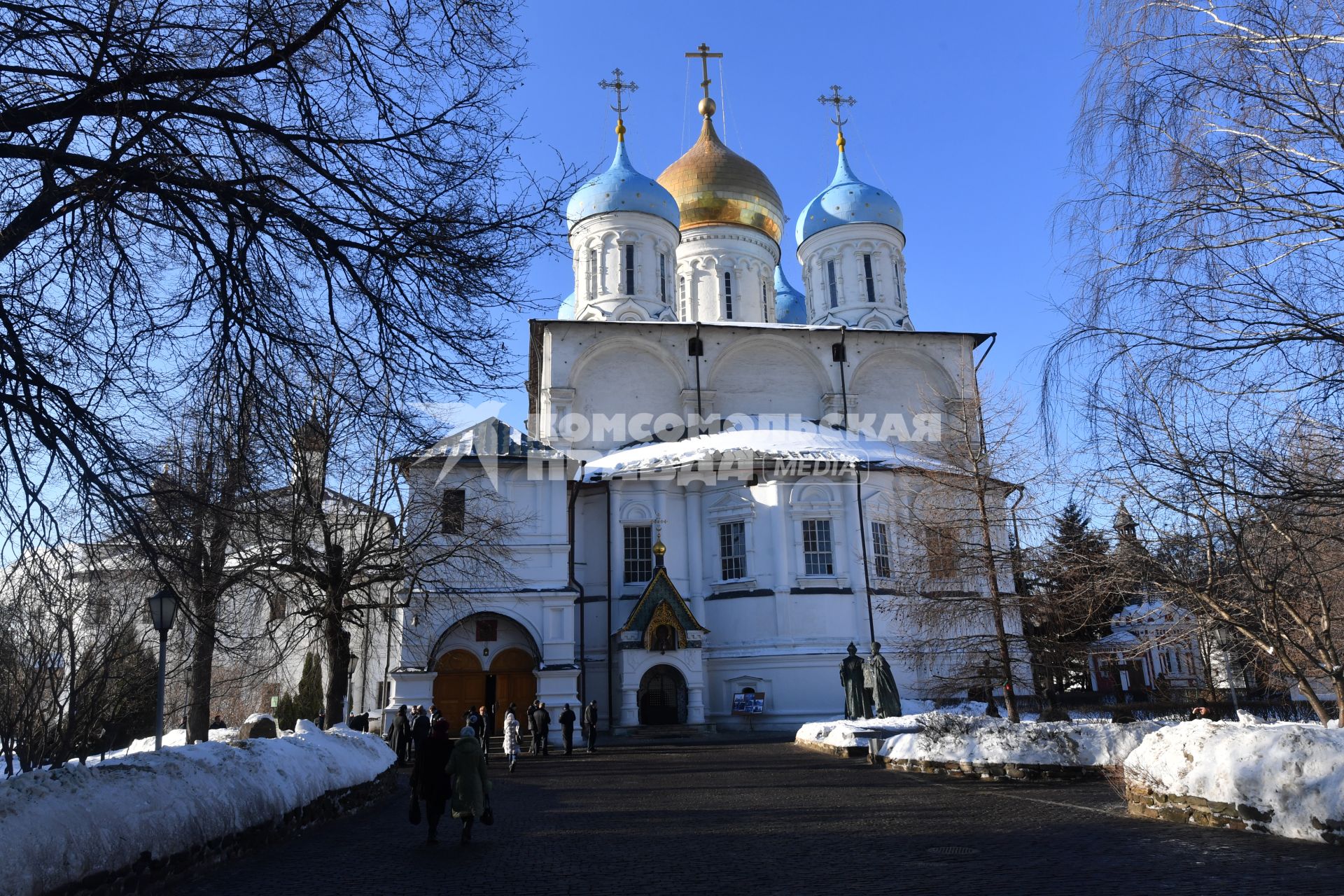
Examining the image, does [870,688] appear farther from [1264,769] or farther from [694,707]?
[1264,769]

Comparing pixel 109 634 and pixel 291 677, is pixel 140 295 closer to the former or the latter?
pixel 109 634

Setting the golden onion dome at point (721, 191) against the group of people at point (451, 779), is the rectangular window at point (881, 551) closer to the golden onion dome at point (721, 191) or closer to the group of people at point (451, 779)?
the golden onion dome at point (721, 191)

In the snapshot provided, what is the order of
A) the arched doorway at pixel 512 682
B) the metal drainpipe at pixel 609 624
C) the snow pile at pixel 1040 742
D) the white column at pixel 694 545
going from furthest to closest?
the white column at pixel 694 545, the metal drainpipe at pixel 609 624, the arched doorway at pixel 512 682, the snow pile at pixel 1040 742

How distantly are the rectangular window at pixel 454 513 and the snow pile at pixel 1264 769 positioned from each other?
15.4 m

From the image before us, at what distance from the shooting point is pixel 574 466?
96.8 ft

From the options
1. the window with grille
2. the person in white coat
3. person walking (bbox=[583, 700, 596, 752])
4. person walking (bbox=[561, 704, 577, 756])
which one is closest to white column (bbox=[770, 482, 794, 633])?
person walking (bbox=[583, 700, 596, 752])

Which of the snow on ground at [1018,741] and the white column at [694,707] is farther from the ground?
the white column at [694,707]

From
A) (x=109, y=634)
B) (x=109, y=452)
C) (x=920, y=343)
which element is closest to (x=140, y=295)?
(x=109, y=452)

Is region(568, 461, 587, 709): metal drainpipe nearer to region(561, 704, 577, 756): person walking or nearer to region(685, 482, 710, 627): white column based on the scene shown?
region(685, 482, 710, 627): white column

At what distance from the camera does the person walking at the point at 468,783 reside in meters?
9.90

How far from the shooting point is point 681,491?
105 feet

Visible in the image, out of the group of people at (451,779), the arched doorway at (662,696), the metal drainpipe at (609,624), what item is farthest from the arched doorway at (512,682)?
the group of people at (451,779)

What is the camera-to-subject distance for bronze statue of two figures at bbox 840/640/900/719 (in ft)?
74.9

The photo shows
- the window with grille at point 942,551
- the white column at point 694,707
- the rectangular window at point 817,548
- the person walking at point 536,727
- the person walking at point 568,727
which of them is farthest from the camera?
the rectangular window at point 817,548
